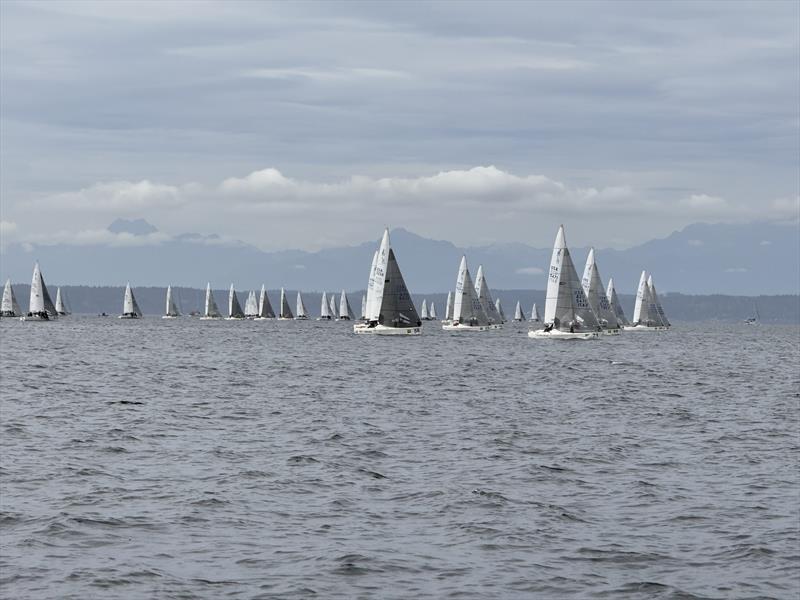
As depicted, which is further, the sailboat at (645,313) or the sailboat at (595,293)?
the sailboat at (645,313)

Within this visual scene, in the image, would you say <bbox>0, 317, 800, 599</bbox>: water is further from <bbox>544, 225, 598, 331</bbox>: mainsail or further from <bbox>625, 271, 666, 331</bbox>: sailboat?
<bbox>625, 271, 666, 331</bbox>: sailboat

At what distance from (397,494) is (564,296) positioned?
85458 millimetres

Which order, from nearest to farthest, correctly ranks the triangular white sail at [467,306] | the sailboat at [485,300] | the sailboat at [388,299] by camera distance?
the sailboat at [388,299], the triangular white sail at [467,306], the sailboat at [485,300]

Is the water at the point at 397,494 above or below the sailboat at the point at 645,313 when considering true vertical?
below

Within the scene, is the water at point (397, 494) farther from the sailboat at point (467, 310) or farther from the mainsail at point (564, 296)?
the sailboat at point (467, 310)

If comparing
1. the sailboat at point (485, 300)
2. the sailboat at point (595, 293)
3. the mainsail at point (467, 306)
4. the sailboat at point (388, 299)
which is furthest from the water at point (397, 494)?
the sailboat at point (485, 300)

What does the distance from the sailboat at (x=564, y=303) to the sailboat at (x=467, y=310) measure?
116ft

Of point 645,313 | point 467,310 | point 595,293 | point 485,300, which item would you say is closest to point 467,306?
point 467,310

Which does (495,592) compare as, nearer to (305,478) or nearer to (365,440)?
(305,478)

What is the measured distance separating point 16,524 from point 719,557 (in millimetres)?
12856

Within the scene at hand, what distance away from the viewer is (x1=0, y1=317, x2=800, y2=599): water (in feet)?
61.7

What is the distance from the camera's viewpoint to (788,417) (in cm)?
4409

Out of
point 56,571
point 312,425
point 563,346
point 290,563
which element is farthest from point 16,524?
point 563,346

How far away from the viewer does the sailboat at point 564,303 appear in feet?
357
